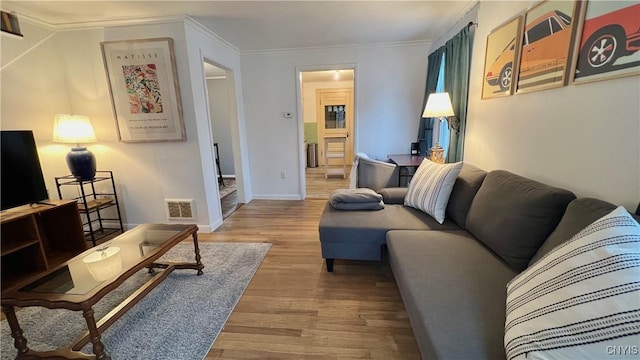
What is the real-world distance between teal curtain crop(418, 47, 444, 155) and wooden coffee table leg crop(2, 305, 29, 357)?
4108mm

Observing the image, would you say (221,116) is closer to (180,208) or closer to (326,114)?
(326,114)

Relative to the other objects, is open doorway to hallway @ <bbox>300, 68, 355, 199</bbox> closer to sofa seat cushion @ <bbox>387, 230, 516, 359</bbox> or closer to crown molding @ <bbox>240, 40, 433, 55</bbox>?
crown molding @ <bbox>240, 40, 433, 55</bbox>

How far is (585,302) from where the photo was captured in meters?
0.76

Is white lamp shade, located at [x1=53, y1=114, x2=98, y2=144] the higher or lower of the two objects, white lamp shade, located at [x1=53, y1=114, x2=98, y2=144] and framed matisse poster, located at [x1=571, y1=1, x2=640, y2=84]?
the lower

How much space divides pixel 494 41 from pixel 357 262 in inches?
85.3

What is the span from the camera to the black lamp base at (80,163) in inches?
103

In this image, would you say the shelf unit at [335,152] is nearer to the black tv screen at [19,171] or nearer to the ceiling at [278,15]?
the ceiling at [278,15]

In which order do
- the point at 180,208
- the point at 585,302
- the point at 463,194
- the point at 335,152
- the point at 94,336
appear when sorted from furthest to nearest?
the point at 335,152 → the point at 180,208 → the point at 463,194 → the point at 94,336 → the point at 585,302

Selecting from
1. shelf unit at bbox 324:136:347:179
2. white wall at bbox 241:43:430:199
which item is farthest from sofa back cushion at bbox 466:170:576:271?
shelf unit at bbox 324:136:347:179

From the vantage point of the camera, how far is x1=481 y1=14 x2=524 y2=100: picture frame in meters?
1.81

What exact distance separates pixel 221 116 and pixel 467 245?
5.61m

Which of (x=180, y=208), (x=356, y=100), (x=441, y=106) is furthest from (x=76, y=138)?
(x=441, y=106)

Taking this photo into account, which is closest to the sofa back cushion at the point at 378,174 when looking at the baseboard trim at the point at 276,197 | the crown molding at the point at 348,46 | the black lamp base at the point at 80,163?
the baseboard trim at the point at 276,197

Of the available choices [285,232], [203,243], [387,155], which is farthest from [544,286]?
[387,155]
